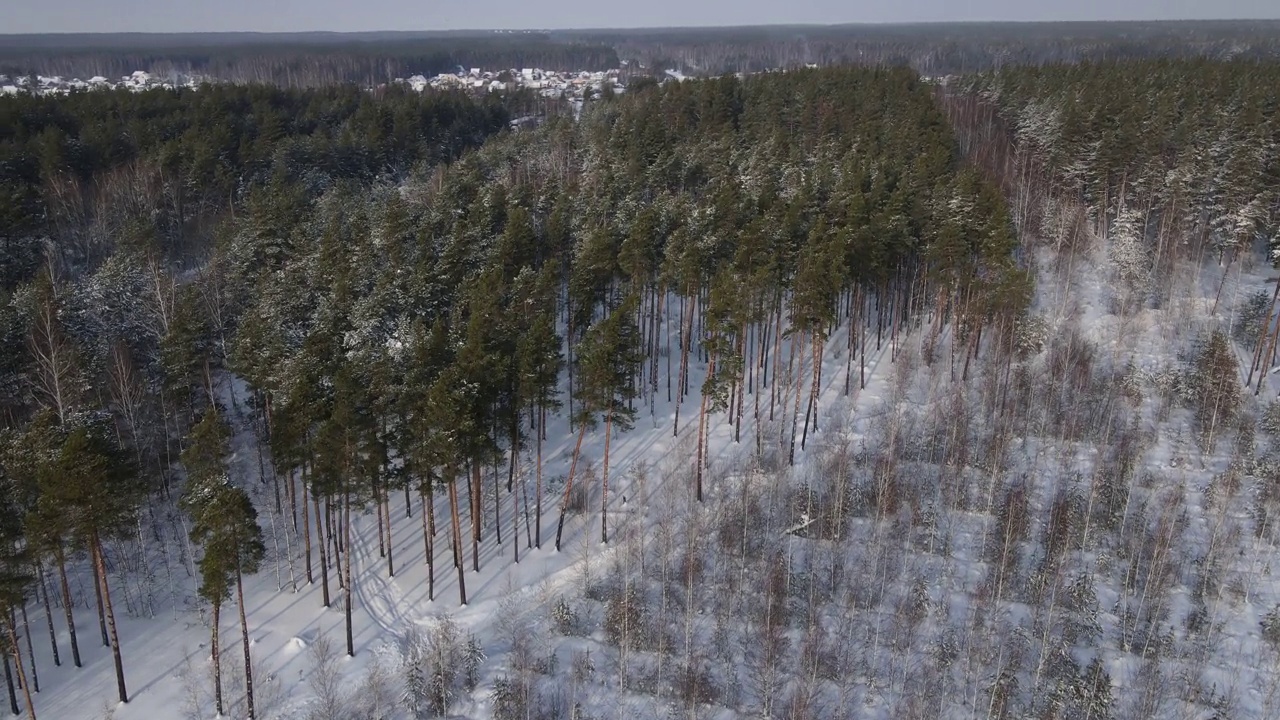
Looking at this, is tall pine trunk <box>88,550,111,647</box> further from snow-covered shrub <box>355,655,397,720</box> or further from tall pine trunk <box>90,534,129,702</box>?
snow-covered shrub <box>355,655,397,720</box>

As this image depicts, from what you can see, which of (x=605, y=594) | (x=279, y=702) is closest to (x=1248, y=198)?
(x=605, y=594)

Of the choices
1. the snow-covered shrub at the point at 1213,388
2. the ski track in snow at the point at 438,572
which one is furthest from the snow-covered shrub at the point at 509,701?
the snow-covered shrub at the point at 1213,388

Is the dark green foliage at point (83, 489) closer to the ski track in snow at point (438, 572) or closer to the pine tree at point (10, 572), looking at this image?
the pine tree at point (10, 572)

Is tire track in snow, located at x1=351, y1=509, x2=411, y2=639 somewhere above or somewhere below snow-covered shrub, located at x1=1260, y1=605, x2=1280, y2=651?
below

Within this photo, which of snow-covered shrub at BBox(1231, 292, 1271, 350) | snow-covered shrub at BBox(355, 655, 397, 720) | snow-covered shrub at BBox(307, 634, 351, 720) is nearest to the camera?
snow-covered shrub at BBox(307, 634, 351, 720)

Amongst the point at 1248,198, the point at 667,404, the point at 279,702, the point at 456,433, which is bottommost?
the point at 279,702

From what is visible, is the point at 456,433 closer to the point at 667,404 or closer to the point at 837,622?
the point at 837,622

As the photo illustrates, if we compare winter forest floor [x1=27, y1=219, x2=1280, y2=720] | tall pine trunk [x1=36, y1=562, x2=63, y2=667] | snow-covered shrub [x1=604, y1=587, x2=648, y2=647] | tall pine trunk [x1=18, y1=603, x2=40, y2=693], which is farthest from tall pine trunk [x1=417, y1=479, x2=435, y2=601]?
tall pine trunk [x1=18, y1=603, x2=40, y2=693]
